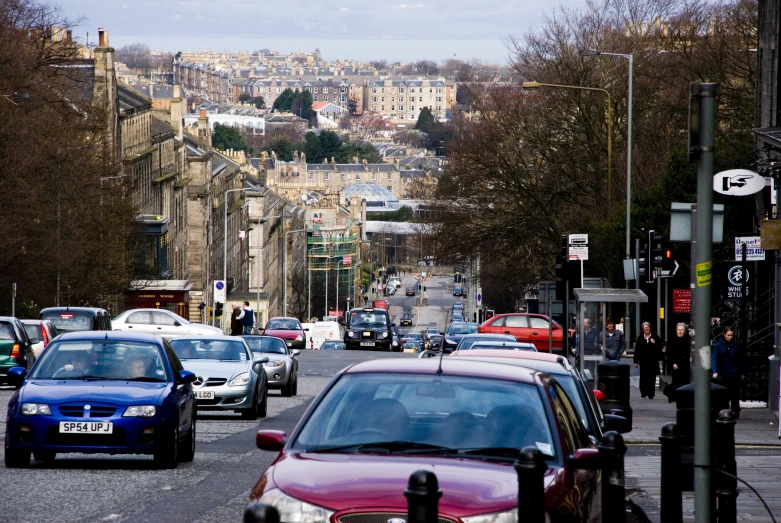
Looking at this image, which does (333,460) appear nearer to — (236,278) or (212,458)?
(212,458)

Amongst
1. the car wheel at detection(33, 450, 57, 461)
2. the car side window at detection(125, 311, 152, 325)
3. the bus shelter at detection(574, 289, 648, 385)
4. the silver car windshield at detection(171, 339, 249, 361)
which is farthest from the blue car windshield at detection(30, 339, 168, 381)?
the car side window at detection(125, 311, 152, 325)

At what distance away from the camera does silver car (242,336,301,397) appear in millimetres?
30469

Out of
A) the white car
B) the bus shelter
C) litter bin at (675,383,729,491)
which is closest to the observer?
litter bin at (675,383,729,491)

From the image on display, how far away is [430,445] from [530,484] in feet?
3.94

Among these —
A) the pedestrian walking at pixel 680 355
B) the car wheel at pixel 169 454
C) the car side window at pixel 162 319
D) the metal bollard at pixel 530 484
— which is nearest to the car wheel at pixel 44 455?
the car wheel at pixel 169 454

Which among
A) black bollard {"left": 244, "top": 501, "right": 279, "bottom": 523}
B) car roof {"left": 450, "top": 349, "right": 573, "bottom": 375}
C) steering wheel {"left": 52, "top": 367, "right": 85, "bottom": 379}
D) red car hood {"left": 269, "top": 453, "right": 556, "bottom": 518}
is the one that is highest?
black bollard {"left": 244, "top": 501, "right": 279, "bottom": 523}

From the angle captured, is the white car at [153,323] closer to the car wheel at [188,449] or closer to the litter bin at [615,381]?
the litter bin at [615,381]

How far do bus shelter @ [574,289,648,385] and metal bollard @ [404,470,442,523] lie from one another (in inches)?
874

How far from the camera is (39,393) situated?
49.8 feet

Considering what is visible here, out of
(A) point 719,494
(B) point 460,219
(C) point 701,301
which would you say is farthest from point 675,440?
(B) point 460,219

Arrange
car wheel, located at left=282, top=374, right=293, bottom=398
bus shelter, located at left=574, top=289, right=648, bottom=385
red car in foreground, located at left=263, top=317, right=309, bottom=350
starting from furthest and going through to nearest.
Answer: red car in foreground, located at left=263, top=317, right=309, bottom=350
car wheel, located at left=282, top=374, right=293, bottom=398
bus shelter, located at left=574, top=289, right=648, bottom=385

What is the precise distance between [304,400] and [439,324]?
148387mm

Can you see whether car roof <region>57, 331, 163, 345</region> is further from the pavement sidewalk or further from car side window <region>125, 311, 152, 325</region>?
car side window <region>125, 311, 152, 325</region>

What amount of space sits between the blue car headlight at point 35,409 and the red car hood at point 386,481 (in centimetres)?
745
